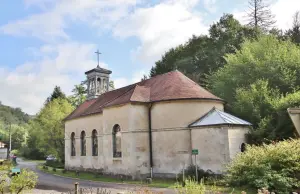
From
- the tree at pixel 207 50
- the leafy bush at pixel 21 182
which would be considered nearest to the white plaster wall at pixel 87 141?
the tree at pixel 207 50

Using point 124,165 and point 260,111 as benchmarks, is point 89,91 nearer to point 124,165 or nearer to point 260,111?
point 124,165

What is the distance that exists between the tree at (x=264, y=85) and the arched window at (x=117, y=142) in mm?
10436

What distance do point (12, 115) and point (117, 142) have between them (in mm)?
132287

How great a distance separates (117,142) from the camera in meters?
26.0

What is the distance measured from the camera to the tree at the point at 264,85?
77.0 feet

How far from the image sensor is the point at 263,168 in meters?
15.4

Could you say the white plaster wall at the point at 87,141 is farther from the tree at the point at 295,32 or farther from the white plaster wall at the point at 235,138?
the tree at the point at 295,32

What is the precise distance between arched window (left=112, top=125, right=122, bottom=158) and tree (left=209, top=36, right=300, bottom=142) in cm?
1044

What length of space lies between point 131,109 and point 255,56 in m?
13.8

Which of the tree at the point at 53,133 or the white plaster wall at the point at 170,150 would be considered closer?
the white plaster wall at the point at 170,150

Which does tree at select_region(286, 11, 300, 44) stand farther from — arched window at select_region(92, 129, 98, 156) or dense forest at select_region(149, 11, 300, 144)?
arched window at select_region(92, 129, 98, 156)

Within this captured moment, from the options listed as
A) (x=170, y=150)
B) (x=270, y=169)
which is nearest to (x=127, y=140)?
(x=170, y=150)

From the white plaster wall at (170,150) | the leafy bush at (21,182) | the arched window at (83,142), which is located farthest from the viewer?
the arched window at (83,142)

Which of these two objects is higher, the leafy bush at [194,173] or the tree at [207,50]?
the tree at [207,50]
